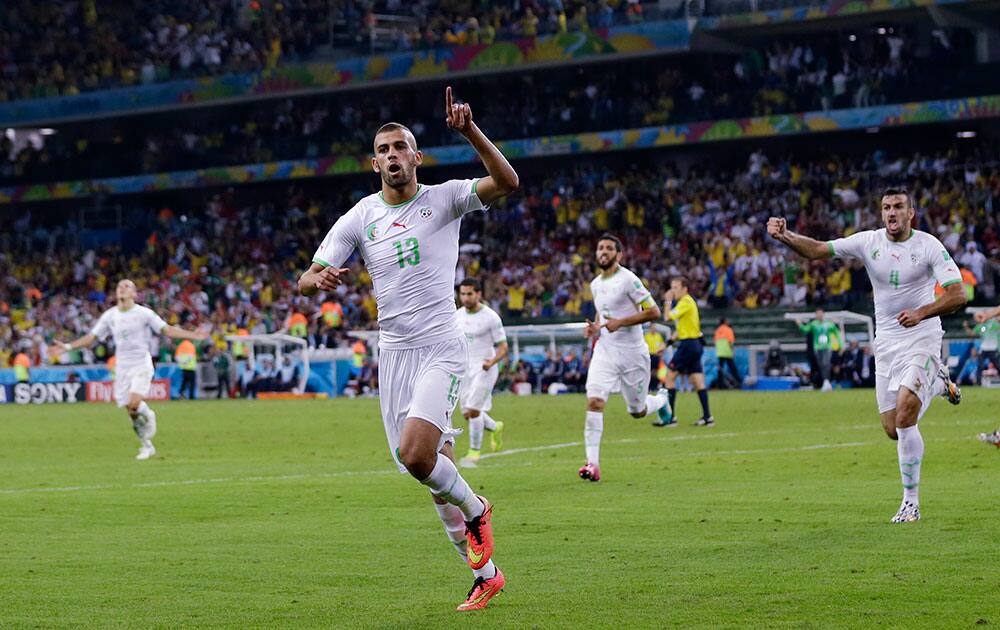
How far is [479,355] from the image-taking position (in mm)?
21156

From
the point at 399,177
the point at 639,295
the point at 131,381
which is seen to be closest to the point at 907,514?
the point at 399,177

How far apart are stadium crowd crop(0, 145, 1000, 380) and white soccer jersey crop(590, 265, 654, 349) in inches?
895

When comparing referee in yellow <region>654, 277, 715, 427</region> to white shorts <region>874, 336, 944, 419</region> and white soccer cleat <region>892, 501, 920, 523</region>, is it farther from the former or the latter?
white soccer cleat <region>892, 501, 920, 523</region>

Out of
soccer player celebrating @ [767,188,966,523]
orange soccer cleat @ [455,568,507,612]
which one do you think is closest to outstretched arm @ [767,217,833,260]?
soccer player celebrating @ [767,188,966,523]

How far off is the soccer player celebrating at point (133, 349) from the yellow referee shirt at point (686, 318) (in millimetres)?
8444

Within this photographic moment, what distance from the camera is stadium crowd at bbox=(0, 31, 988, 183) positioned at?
48.5 metres

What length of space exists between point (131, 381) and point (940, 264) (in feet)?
45.4

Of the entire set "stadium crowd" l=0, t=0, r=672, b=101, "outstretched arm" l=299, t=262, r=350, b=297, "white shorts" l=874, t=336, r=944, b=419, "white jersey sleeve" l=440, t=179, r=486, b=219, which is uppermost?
"stadium crowd" l=0, t=0, r=672, b=101

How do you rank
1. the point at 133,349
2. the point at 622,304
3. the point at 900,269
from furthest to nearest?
1. the point at 133,349
2. the point at 622,304
3. the point at 900,269

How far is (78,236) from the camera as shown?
2589 inches

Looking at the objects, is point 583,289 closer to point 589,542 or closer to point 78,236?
point 78,236

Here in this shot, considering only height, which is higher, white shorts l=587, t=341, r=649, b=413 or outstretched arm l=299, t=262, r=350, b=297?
outstretched arm l=299, t=262, r=350, b=297

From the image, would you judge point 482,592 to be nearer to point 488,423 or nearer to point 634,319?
point 634,319

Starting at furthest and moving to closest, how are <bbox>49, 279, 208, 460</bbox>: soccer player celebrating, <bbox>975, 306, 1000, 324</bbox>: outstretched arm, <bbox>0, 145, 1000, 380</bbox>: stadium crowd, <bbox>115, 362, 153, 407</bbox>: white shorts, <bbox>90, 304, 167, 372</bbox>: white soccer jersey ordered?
<bbox>0, 145, 1000, 380</bbox>: stadium crowd → <bbox>90, 304, 167, 372</bbox>: white soccer jersey → <bbox>115, 362, 153, 407</bbox>: white shorts → <bbox>49, 279, 208, 460</bbox>: soccer player celebrating → <bbox>975, 306, 1000, 324</bbox>: outstretched arm
